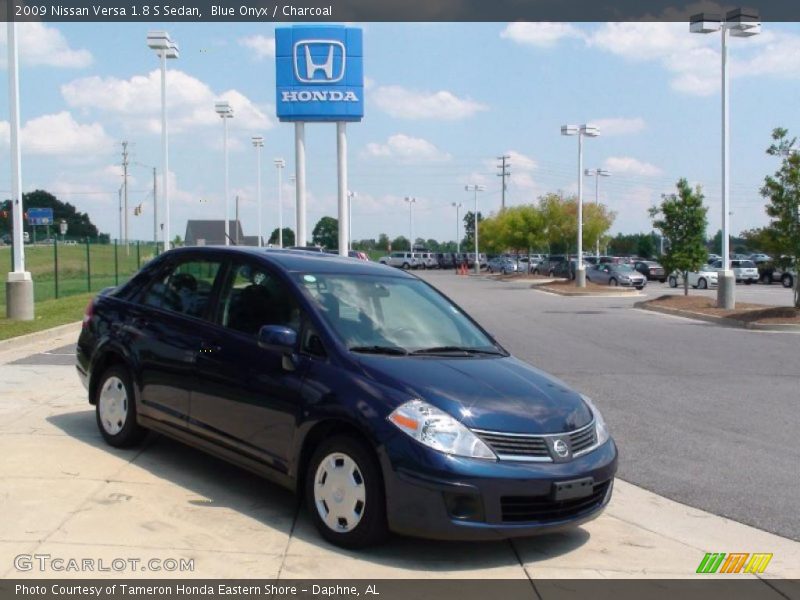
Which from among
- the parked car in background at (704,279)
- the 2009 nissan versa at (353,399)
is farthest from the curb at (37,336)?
the parked car in background at (704,279)

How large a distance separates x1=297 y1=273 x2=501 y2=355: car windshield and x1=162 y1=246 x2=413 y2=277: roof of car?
0.32 ft

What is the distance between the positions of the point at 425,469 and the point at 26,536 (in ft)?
7.77

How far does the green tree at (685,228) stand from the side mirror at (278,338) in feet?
89.3

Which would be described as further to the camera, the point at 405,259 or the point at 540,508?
the point at 405,259

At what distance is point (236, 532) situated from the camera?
5.54 m

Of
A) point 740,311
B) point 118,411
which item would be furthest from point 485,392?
point 740,311

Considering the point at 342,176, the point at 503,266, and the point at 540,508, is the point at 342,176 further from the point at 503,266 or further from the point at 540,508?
the point at 503,266

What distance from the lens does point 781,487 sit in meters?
7.22

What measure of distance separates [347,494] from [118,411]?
289 centimetres

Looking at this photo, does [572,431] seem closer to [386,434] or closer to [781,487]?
[386,434]

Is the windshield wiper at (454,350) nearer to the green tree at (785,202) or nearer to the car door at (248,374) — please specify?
the car door at (248,374)

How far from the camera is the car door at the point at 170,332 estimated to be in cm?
662
